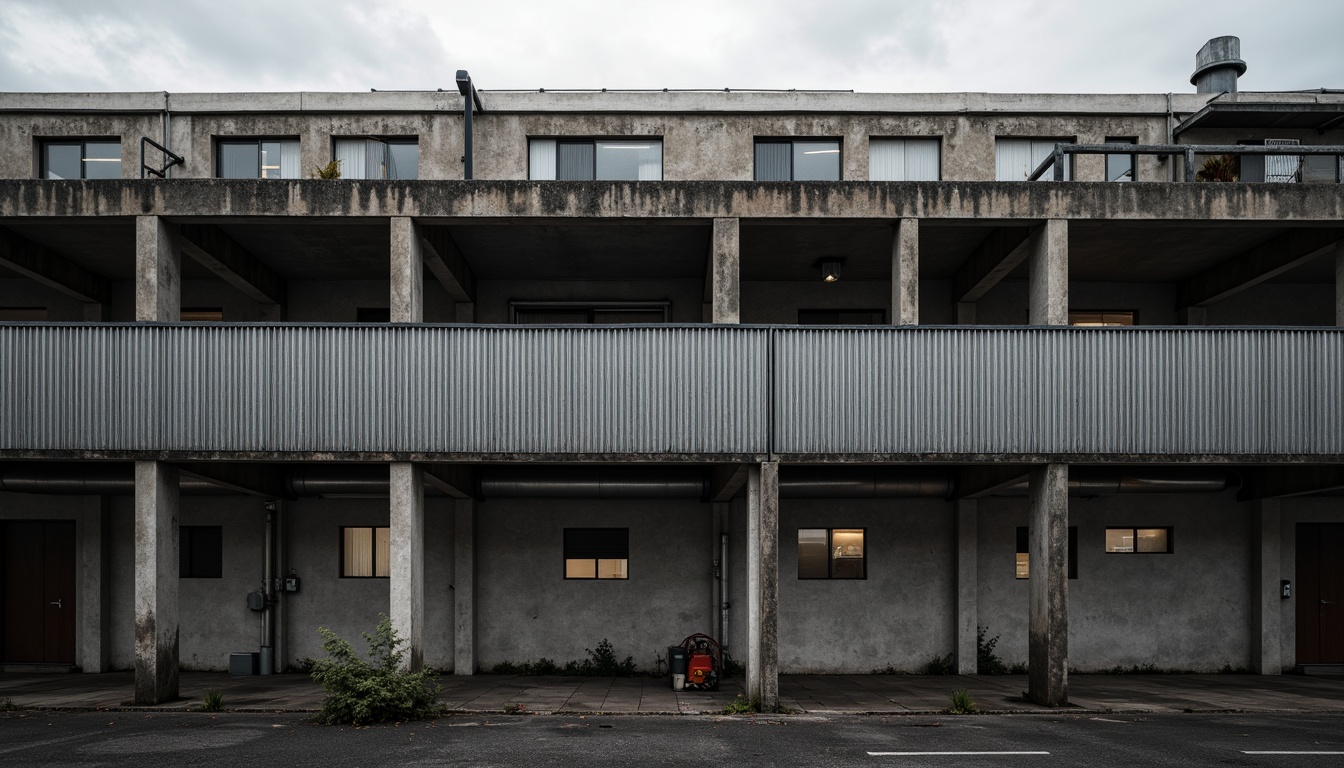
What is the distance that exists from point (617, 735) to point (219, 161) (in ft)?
48.4

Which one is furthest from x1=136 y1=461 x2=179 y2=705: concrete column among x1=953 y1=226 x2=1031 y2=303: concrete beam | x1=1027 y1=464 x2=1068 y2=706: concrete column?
x1=953 y1=226 x2=1031 y2=303: concrete beam

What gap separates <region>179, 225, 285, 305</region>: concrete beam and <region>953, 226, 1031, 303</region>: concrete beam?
14.1 metres

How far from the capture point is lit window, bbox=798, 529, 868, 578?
60.2ft

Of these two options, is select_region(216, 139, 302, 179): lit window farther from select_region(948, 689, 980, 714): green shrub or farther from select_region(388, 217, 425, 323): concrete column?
select_region(948, 689, 980, 714): green shrub

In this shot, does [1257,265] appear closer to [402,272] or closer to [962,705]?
[962,705]

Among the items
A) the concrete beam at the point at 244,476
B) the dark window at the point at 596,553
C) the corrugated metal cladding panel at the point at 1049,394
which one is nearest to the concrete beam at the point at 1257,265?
the corrugated metal cladding panel at the point at 1049,394

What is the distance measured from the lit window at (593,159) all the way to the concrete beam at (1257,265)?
456 inches

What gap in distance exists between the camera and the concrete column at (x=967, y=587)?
1781 cm

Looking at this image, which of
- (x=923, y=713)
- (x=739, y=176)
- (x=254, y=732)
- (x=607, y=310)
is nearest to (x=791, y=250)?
(x=739, y=176)

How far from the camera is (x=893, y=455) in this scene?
558 inches

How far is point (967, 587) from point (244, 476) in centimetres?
1441

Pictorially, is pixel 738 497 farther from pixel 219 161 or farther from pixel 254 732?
pixel 219 161

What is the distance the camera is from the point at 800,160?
61.6 feet

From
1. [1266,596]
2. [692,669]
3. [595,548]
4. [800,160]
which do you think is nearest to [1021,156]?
[800,160]
